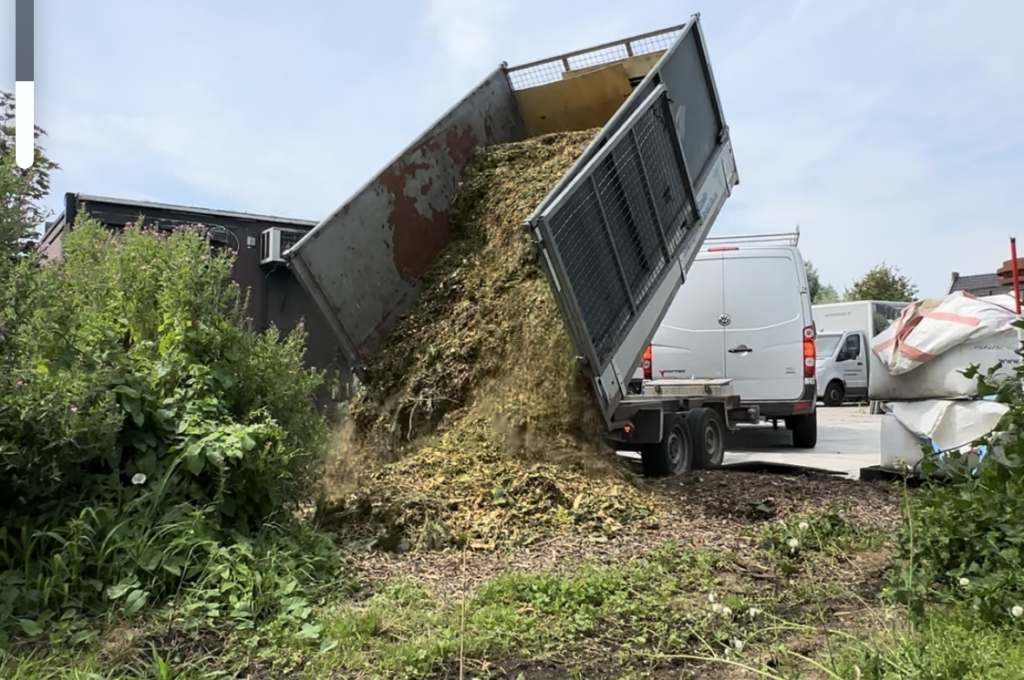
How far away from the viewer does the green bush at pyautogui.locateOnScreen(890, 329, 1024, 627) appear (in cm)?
296

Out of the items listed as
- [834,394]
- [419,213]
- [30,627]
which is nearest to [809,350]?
[419,213]

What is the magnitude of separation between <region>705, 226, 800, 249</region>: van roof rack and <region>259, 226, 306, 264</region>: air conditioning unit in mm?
4987

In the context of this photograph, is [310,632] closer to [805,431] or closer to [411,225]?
[411,225]

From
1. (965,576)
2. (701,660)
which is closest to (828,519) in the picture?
(965,576)

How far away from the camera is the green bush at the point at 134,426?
10.4 ft

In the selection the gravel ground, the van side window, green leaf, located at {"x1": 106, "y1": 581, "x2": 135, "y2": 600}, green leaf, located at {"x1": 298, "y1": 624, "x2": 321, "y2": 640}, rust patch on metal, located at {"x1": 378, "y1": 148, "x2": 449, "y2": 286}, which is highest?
rust patch on metal, located at {"x1": 378, "y1": 148, "x2": 449, "y2": 286}

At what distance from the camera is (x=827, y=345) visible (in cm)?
2106

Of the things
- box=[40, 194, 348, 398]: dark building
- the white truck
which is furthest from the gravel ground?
the white truck

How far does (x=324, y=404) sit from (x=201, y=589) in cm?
253

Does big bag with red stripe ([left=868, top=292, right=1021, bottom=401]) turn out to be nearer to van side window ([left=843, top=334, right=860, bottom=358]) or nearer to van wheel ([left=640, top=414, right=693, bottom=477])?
van wheel ([left=640, top=414, right=693, bottom=477])

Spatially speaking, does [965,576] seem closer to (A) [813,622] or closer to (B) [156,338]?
(A) [813,622]

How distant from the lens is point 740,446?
39.6ft

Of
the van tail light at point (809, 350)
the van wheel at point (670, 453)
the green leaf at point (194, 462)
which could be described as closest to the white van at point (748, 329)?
the van tail light at point (809, 350)

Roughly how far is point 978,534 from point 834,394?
18.7 meters
